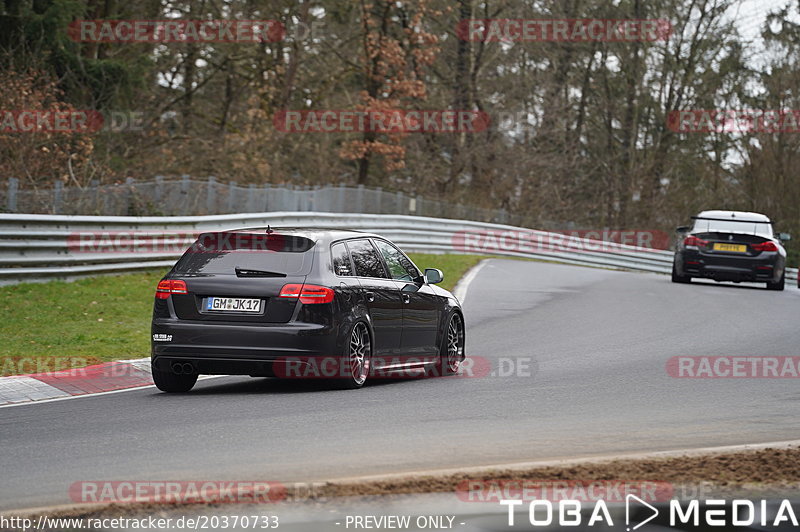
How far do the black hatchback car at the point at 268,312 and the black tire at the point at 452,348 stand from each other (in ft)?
4.47

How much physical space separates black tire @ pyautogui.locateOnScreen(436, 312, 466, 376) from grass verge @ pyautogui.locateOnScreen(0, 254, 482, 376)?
122 inches

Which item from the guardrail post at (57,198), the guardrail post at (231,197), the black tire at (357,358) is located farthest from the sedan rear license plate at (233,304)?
the guardrail post at (231,197)

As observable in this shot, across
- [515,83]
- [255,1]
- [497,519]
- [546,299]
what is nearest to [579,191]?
[515,83]

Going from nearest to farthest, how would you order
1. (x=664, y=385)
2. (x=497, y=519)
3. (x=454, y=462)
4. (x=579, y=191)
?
(x=497, y=519)
(x=454, y=462)
(x=664, y=385)
(x=579, y=191)

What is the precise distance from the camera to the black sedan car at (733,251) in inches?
1028

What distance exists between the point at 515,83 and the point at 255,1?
12.6 m

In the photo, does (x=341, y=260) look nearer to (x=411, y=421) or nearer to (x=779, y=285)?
(x=411, y=421)

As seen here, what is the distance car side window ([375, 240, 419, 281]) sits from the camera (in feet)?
38.7

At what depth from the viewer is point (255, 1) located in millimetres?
→ 40406

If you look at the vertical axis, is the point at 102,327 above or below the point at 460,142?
below

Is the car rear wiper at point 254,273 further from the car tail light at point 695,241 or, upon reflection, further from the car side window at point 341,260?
the car tail light at point 695,241

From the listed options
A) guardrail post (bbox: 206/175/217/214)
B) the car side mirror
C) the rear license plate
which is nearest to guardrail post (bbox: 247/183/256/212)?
guardrail post (bbox: 206/175/217/214)

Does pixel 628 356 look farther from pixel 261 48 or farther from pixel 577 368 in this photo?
pixel 261 48

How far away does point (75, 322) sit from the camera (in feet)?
51.8
